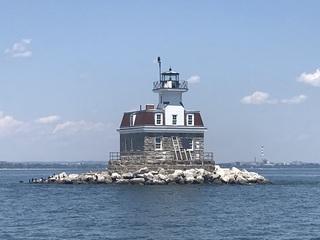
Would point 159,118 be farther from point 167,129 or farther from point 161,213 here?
point 161,213

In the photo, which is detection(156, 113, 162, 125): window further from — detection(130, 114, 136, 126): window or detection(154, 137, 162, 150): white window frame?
detection(130, 114, 136, 126): window

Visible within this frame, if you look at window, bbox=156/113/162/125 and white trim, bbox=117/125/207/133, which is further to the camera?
window, bbox=156/113/162/125

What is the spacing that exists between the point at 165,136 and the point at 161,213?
86.9 feet

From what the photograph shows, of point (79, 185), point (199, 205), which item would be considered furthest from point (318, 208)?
point (79, 185)

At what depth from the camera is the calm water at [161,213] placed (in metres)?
41.6

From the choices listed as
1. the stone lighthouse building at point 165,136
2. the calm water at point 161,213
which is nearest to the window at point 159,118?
the stone lighthouse building at point 165,136

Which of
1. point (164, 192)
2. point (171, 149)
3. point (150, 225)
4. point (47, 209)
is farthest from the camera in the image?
point (171, 149)

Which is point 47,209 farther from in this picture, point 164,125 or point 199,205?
point 164,125

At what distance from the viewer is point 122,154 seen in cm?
8100

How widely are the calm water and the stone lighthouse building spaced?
4601 mm

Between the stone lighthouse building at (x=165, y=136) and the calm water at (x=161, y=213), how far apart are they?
15.1 ft

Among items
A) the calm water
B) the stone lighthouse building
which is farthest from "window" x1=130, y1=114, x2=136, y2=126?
the calm water

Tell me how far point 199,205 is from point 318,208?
8.93m

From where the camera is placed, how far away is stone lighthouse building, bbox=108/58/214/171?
76375 millimetres
